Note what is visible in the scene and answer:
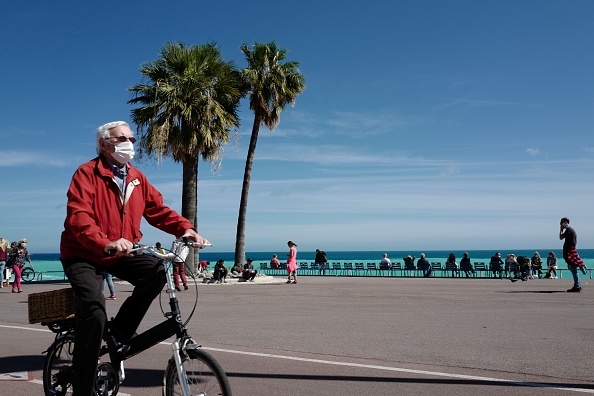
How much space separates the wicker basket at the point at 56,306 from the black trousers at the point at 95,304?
1.31ft

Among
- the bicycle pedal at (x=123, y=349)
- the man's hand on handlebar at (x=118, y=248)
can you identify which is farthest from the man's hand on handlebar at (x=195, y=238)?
the bicycle pedal at (x=123, y=349)

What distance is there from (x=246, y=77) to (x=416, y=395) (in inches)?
1025

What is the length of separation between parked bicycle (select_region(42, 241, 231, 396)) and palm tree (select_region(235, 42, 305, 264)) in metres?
25.1

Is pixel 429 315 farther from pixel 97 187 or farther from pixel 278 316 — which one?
pixel 97 187

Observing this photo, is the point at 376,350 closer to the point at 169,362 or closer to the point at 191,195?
the point at 169,362

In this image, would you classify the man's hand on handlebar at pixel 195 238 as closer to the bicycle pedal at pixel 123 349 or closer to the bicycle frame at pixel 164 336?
the bicycle frame at pixel 164 336

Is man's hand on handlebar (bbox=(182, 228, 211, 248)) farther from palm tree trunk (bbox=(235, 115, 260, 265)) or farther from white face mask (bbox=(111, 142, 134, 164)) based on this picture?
palm tree trunk (bbox=(235, 115, 260, 265))

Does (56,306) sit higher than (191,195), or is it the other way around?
(191,195)

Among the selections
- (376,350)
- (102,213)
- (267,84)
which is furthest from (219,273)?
(102,213)

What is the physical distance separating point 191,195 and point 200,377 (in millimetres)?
22846

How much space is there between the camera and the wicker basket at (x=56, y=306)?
455 centimetres

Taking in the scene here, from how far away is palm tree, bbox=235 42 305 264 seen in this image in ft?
98.9

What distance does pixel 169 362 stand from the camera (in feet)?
13.1

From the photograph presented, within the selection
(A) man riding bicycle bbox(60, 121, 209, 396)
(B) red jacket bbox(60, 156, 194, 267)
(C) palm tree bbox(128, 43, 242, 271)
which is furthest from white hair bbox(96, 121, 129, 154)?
(C) palm tree bbox(128, 43, 242, 271)
